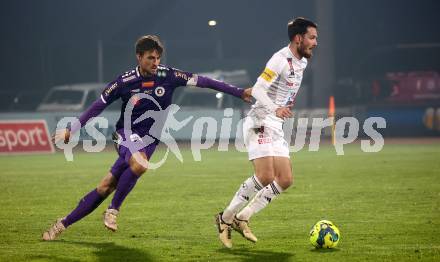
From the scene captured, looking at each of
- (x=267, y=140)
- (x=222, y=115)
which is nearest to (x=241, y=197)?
(x=267, y=140)

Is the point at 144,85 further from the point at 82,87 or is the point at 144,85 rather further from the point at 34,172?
the point at 82,87

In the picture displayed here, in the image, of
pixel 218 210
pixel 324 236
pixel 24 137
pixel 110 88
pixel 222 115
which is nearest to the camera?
pixel 324 236

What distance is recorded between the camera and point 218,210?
12.4 meters

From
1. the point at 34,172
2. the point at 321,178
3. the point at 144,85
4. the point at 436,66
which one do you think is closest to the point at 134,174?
the point at 144,85

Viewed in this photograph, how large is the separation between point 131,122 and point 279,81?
5.59 feet

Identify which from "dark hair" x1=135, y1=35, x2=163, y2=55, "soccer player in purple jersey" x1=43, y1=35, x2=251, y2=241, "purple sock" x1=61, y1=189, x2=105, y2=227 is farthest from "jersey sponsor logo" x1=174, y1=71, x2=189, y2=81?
"purple sock" x1=61, y1=189, x2=105, y2=227

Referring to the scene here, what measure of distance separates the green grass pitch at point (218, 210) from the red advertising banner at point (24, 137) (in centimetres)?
421

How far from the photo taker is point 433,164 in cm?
1994

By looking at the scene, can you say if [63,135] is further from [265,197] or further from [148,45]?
[265,197]

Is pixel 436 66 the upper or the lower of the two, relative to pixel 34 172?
upper

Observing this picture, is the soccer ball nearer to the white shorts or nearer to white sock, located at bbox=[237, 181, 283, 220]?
white sock, located at bbox=[237, 181, 283, 220]

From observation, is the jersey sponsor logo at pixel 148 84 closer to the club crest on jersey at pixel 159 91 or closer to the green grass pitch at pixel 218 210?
the club crest on jersey at pixel 159 91

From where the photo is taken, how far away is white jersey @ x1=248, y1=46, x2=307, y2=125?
9.41 m

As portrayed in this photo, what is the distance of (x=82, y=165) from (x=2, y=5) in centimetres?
1842
